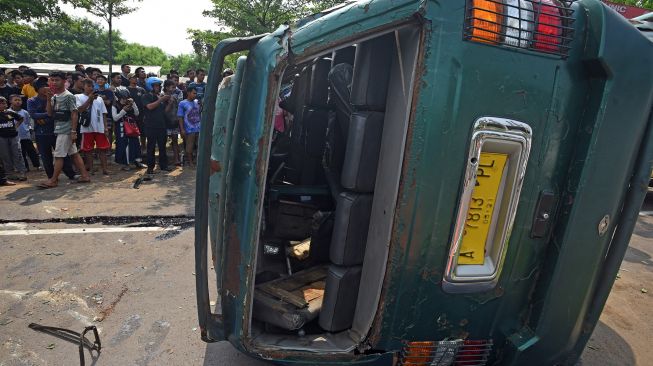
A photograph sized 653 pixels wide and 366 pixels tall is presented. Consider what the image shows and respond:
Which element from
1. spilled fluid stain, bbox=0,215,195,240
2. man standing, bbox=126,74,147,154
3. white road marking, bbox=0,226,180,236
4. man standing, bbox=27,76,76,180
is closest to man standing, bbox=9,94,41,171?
man standing, bbox=27,76,76,180

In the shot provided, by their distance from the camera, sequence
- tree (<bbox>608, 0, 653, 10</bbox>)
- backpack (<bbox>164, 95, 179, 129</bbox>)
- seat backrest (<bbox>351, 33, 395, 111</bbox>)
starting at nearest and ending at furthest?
seat backrest (<bbox>351, 33, 395, 111</bbox>) → backpack (<bbox>164, 95, 179, 129</bbox>) → tree (<bbox>608, 0, 653, 10</bbox>)

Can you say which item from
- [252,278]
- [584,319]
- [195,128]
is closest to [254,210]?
[252,278]

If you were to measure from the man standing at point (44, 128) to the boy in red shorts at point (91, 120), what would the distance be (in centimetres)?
46

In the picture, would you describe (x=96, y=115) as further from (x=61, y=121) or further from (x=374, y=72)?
(x=374, y=72)

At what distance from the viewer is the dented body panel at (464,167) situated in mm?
1546

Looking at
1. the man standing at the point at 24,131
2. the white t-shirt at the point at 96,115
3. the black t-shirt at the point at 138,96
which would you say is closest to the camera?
the white t-shirt at the point at 96,115

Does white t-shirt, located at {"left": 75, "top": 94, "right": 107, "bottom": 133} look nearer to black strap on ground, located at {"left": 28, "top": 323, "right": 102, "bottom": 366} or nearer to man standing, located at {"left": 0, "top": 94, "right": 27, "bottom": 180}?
man standing, located at {"left": 0, "top": 94, "right": 27, "bottom": 180}

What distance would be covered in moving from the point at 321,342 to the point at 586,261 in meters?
1.33

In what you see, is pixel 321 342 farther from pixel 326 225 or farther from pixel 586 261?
pixel 586 261

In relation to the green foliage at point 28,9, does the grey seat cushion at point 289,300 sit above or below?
below

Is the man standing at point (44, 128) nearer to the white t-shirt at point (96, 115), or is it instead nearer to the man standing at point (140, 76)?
the white t-shirt at point (96, 115)

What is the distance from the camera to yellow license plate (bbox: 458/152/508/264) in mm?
1649

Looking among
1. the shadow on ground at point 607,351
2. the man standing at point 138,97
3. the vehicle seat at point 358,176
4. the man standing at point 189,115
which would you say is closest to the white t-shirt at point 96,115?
the man standing at point 138,97

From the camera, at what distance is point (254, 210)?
5.48 feet
